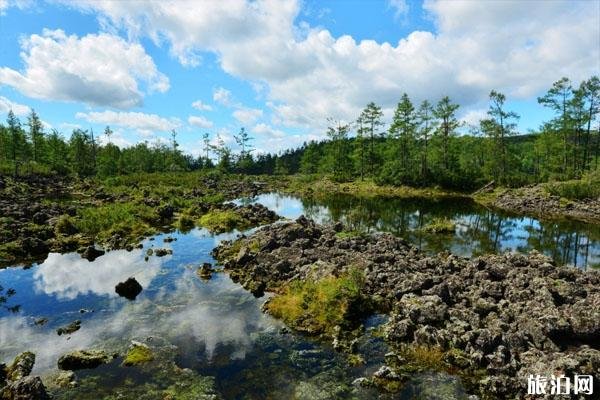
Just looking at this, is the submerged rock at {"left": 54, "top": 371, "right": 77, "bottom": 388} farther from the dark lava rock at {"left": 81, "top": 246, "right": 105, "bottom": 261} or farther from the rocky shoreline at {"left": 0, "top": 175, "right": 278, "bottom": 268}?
the rocky shoreline at {"left": 0, "top": 175, "right": 278, "bottom": 268}

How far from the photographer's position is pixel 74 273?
2784cm

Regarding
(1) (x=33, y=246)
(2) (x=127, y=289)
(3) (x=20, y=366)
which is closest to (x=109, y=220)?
(1) (x=33, y=246)

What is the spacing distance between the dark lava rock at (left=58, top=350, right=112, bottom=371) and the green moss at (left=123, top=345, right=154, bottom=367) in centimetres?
82

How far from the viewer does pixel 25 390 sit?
13.3 metres

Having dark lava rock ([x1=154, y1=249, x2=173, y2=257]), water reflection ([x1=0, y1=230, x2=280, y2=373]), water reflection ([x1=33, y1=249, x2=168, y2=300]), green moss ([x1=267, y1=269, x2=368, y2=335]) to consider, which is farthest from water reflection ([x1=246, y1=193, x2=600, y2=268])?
water reflection ([x1=33, y1=249, x2=168, y2=300])

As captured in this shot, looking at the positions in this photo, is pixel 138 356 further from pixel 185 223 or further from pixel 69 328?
pixel 185 223

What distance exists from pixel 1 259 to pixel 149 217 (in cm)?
1761

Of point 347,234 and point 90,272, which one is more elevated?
point 347,234

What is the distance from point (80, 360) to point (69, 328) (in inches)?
152

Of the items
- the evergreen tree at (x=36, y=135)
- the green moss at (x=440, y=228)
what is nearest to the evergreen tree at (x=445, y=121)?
the green moss at (x=440, y=228)

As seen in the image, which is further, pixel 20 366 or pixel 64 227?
pixel 64 227

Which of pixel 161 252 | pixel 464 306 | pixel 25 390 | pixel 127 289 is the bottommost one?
pixel 25 390

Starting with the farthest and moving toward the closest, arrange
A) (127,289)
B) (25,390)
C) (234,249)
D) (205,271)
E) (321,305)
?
(234,249) → (205,271) → (127,289) → (321,305) → (25,390)

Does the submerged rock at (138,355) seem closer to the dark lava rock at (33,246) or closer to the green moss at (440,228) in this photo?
the dark lava rock at (33,246)
